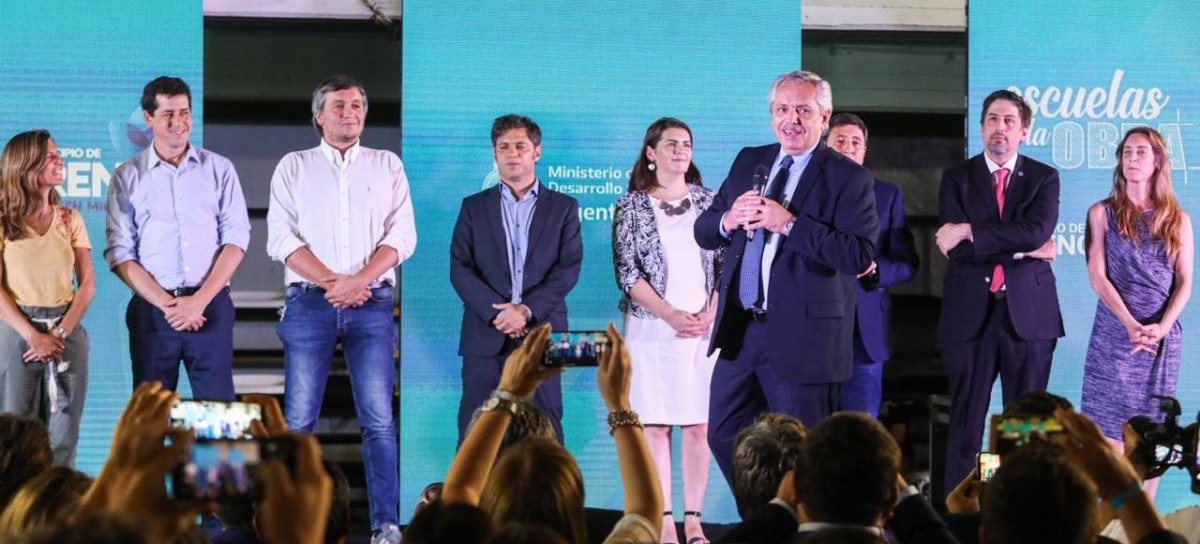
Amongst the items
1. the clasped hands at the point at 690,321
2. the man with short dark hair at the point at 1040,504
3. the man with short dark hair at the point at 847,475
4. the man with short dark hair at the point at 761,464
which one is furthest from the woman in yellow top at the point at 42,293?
the man with short dark hair at the point at 1040,504

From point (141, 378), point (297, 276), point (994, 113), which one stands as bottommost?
point (141, 378)

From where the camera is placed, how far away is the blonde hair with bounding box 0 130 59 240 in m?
6.67

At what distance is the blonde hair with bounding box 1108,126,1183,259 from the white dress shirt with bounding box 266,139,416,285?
10.9ft

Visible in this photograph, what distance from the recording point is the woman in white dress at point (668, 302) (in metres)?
6.98

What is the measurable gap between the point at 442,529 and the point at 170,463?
1.60ft

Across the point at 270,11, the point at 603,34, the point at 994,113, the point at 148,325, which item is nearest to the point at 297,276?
the point at 148,325

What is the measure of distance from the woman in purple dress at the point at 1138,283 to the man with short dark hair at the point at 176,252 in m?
4.01

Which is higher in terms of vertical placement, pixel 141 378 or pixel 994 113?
pixel 994 113

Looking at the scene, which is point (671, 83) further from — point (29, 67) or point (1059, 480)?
point (1059, 480)

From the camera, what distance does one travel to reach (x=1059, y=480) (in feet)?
8.84

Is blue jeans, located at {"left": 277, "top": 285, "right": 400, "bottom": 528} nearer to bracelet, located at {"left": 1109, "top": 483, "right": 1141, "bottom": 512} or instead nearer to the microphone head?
the microphone head

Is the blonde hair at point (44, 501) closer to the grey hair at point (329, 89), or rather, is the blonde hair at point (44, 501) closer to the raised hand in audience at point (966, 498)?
the raised hand in audience at point (966, 498)

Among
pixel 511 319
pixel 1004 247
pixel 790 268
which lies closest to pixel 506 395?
pixel 790 268

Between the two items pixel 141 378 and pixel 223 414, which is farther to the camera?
pixel 141 378
